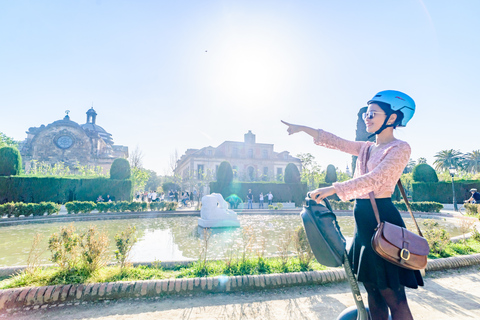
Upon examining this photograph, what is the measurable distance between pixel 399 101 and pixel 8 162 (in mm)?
25687

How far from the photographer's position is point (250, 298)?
334cm

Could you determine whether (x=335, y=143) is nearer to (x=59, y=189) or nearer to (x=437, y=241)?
(x=437, y=241)

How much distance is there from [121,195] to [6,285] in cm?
2110

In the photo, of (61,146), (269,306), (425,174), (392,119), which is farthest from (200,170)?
(392,119)

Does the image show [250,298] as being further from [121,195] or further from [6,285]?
[121,195]

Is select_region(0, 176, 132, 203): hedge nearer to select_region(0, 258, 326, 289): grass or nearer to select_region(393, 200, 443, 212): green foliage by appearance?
select_region(0, 258, 326, 289): grass

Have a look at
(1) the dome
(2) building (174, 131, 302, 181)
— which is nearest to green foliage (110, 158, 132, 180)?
(2) building (174, 131, 302, 181)

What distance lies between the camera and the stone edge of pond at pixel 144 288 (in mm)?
3094

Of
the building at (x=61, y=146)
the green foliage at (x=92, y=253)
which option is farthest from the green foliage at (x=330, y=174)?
the building at (x=61, y=146)

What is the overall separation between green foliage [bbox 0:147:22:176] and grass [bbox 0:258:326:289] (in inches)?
807

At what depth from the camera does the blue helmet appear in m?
1.59

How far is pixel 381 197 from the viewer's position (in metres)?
1.49

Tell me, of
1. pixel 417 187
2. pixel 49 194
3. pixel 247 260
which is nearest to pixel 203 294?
pixel 247 260

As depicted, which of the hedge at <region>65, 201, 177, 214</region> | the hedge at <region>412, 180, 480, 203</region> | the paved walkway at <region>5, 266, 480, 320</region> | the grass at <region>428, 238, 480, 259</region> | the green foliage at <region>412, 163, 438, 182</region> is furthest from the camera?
the green foliage at <region>412, 163, 438, 182</region>
